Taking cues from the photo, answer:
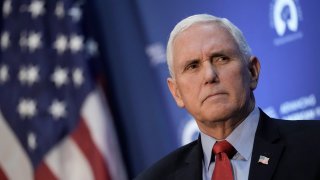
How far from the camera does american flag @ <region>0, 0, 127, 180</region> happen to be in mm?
2678

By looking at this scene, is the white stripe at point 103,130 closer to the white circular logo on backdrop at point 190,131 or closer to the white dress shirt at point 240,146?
the white circular logo on backdrop at point 190,131

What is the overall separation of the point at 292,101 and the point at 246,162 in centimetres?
120

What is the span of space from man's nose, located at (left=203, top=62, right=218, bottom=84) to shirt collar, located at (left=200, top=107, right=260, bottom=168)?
181 mm

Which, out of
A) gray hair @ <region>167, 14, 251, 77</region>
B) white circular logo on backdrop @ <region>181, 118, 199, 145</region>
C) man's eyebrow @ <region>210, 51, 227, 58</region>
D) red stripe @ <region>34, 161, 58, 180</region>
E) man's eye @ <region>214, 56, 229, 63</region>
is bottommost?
red stripe @ <region>34, 161, 58, 180</region>

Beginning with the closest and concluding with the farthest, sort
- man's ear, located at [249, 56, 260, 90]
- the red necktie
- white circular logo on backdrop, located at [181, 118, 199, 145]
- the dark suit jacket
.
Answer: the dark suit jacket, the red necktie, man's ear, located at [249, 56, 260, 90], white circular logo on backdrop, located at [181, 118, 199, 145]

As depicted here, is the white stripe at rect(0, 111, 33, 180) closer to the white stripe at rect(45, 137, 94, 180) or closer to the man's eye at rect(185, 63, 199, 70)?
the white stripe at rect(45, 137, 94, 180)

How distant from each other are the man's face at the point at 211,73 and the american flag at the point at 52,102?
3.10ft

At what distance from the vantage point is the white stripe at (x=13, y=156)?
278 cm

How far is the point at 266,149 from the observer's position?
1.65 metres

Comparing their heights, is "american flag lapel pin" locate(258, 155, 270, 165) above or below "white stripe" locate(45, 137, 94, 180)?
above

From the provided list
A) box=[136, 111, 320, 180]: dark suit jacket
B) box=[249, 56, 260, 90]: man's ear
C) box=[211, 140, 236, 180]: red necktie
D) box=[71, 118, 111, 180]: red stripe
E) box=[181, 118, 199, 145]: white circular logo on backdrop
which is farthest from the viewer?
box=[181, 118, 199, 145]: white circular logo on backdrop

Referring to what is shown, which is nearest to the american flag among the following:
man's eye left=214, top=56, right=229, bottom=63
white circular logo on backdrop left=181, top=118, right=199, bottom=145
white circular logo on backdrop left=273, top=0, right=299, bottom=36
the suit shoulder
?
white circular logo on backdrop left=181, top=118, right=199, bottom=145

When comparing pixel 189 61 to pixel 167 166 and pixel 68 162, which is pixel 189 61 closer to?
pixel 167 166

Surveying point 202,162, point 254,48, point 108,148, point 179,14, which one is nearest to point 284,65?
point 254,48
